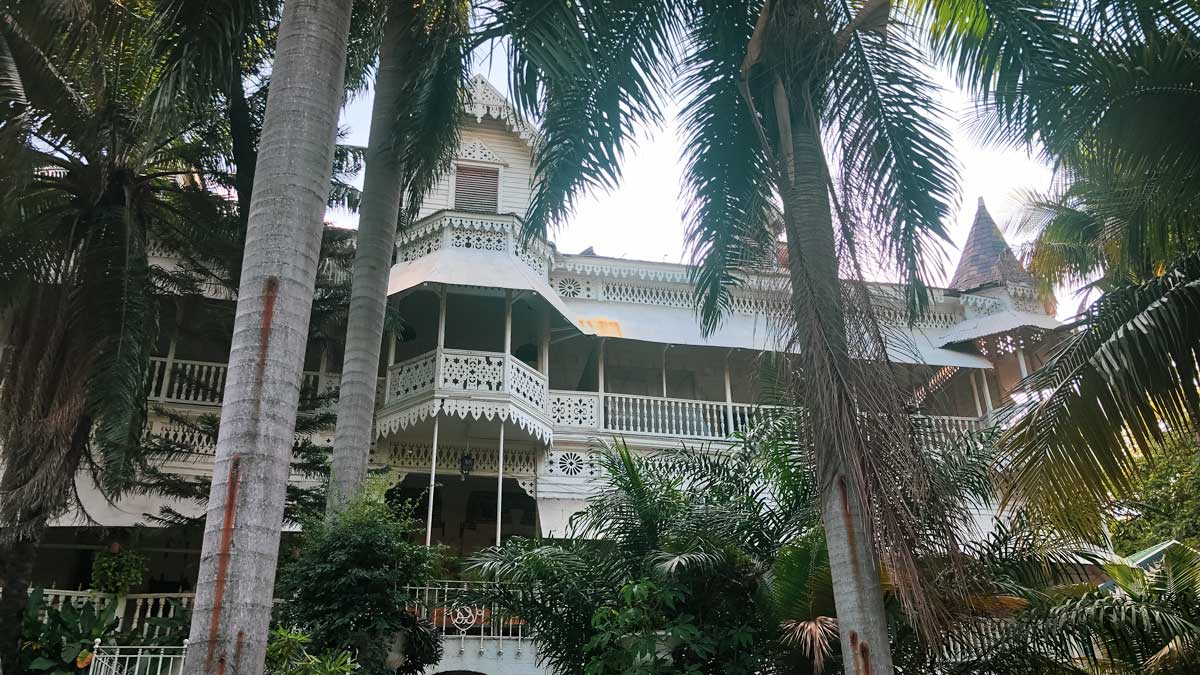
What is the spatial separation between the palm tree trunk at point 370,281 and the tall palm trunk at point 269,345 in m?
3.44

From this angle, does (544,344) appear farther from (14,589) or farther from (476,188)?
(14,589)

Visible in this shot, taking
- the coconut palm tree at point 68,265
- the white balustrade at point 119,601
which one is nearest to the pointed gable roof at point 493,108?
the coconut palm tree at point 68,265

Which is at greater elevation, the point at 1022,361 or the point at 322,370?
the point at 1022,361

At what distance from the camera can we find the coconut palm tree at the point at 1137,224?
655cm

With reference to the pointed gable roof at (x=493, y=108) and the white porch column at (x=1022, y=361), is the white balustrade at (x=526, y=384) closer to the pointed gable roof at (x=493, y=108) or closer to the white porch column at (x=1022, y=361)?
the pointed gable roof at (x=493, y=108)

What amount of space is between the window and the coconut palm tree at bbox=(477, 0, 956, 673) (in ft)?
35.4

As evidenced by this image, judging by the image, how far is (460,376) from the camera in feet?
50.7

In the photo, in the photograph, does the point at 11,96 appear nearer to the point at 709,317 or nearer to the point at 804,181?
the point at 709,317

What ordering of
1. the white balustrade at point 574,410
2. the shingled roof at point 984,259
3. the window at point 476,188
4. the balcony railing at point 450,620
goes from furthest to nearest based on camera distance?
the shingled roof at point 984,259, the window at point 476,188, the white balustrade at point 574,410, the balcony railing at point 450,620

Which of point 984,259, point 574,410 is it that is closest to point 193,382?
point 574,410

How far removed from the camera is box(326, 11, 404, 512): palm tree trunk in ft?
30.7

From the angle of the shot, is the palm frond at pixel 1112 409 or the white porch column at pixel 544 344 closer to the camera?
the palm frond at pixel 1112 409

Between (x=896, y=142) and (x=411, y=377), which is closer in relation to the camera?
(x=896, y=142)

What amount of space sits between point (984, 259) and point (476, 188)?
12.1 meters
